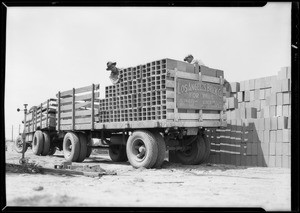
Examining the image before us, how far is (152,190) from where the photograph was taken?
5656 millimetres

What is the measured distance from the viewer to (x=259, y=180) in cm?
697

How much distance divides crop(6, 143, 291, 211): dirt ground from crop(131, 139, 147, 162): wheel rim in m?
0.76

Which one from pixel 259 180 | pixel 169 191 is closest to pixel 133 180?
pixel 169 191

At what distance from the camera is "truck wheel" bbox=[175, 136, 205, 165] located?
9.92 meters

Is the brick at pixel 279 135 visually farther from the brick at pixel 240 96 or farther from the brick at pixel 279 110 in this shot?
the brick at pixel 240 96

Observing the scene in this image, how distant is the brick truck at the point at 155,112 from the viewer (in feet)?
27.5

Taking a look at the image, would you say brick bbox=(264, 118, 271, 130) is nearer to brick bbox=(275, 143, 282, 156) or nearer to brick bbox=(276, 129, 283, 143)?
brick bbox=(276, 129, 283, 143)

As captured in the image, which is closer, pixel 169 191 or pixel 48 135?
pixel 169 191

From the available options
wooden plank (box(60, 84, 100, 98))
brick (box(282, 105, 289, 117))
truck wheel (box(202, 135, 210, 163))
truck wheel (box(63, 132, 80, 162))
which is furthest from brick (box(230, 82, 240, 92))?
truck wheel (box(63, 132, 80, 162))

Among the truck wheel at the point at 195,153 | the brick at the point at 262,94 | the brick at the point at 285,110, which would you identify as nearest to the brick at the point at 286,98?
the brick at the point at 285,110

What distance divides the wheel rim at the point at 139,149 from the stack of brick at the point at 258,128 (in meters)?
2.93

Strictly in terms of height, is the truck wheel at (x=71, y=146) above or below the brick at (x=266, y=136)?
below
